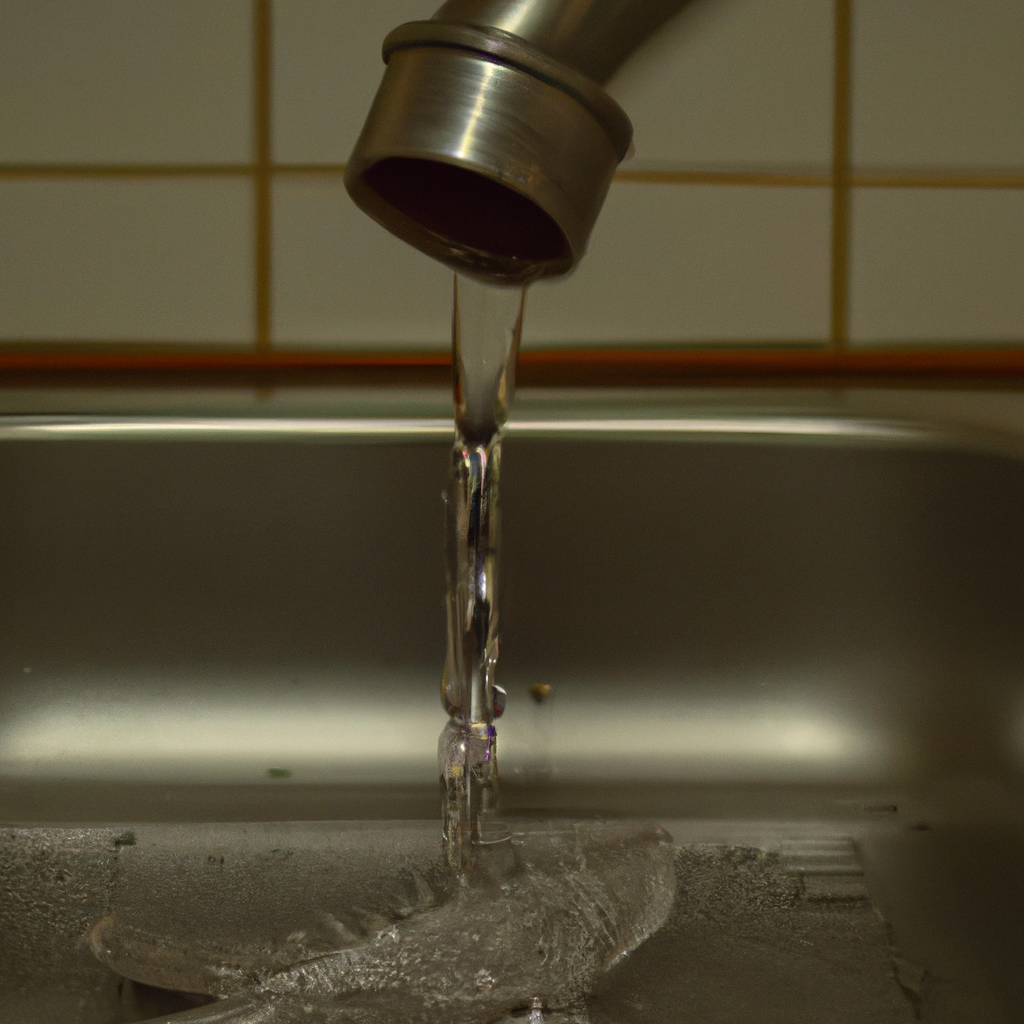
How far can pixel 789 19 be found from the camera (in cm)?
58

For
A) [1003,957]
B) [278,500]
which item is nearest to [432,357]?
[278,500]

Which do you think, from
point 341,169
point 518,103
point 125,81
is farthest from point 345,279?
point 518,103

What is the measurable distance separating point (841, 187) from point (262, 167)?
0.34m

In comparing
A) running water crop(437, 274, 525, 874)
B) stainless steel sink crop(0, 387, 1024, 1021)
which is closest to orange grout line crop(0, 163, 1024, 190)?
stainless steel sink crop(0, 387, 1024, 1021)

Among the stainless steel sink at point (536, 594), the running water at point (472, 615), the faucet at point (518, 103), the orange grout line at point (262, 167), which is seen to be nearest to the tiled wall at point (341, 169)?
the orange grout line at point (262, 167)

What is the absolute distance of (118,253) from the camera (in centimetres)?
58

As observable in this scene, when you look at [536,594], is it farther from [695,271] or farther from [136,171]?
[136,171]

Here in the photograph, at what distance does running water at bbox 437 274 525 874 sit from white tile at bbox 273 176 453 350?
22 centimetres

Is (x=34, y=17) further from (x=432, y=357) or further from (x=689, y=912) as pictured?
(x=689, y=912)

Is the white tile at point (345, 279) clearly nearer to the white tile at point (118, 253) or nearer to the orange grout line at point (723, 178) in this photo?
the white tile at point (118, 253)

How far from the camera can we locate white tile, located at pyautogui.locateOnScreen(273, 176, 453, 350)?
58 cm

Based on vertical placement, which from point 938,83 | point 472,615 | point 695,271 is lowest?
point 472,615

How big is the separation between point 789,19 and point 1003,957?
495 mm

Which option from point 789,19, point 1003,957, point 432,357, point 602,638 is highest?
point 789,19
